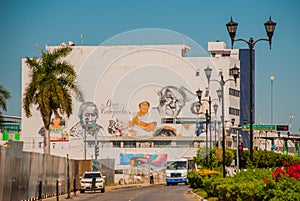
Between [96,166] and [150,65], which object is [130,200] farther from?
[150,65]

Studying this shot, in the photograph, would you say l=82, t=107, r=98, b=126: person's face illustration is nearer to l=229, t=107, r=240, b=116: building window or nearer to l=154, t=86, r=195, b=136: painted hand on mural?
l=154, t=86, r=195, b=136: painted hand on mural

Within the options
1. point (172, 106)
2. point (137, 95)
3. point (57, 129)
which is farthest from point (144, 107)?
point (57, 129)

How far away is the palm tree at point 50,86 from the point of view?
6075 centimetres

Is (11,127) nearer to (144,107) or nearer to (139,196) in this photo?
(144,107)

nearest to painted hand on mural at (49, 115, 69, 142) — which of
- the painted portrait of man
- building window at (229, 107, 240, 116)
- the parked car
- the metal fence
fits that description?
the painted portrait of man

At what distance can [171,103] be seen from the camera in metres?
165

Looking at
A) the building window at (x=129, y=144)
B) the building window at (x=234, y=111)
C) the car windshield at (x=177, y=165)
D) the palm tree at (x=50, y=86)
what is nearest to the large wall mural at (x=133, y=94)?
the building window at (x=129, y=144)

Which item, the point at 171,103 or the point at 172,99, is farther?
the point at 172,99

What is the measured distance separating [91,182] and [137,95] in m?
114

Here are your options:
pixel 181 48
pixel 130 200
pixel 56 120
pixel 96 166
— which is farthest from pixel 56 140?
→ pixel 130 200

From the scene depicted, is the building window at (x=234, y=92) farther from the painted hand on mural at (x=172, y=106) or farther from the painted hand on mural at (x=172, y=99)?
the painted hand on mural at (x=172, y=106)

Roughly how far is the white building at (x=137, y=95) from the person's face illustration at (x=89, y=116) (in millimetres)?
2420

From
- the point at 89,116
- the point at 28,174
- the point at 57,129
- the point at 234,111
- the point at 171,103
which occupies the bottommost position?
the point at 28,174

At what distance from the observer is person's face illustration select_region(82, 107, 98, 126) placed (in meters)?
158
